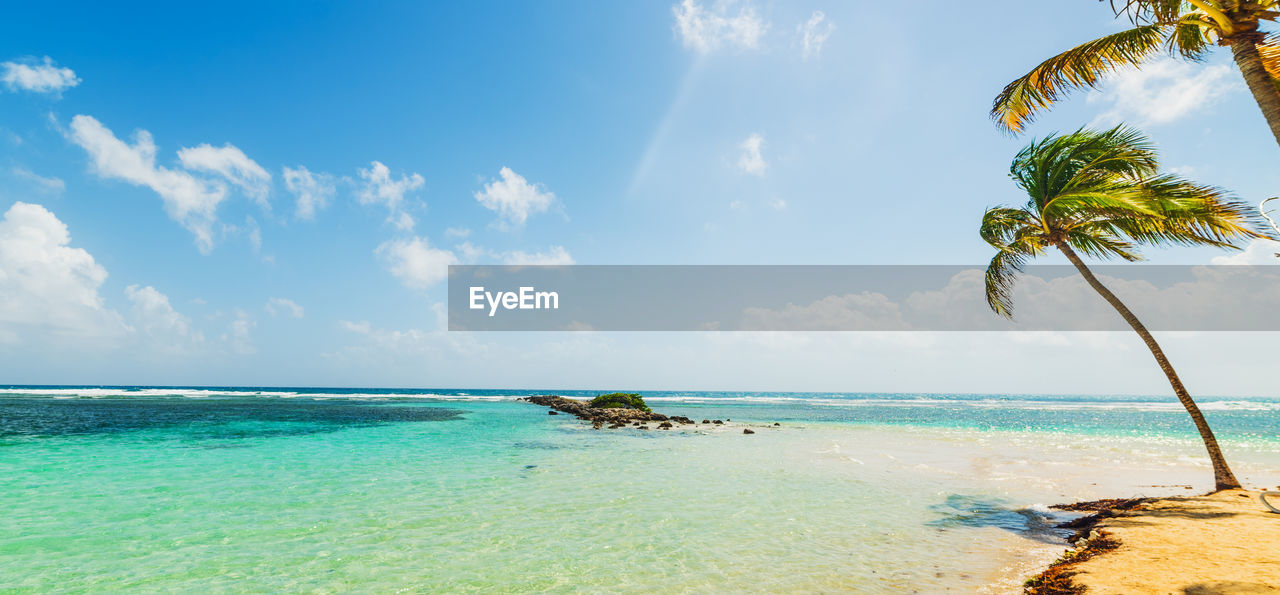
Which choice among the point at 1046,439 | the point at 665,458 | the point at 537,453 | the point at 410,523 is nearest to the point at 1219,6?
the point at 410,523

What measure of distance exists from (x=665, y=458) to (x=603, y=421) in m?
17.7

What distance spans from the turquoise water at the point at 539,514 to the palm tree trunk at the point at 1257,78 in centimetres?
646

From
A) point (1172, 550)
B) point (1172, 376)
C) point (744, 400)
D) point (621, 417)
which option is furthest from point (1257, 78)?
point (744, 400)

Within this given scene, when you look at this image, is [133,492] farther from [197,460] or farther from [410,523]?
[410,523]

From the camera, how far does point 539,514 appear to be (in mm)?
10711

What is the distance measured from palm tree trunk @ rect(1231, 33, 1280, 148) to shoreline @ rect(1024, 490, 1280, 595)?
5.24m

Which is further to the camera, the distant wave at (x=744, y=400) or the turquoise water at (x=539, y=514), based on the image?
the distant wave at (x=744, y=400)

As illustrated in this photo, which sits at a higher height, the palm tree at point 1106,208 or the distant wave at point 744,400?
the palm tree at point 1106,208

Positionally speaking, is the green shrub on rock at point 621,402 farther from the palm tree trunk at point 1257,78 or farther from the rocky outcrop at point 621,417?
the palm tree trunk at point 1257,78

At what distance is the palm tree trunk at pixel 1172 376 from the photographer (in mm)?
12016

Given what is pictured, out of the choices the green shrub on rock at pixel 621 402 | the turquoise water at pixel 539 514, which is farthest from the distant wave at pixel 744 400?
the turquoise water at pixel 539 514

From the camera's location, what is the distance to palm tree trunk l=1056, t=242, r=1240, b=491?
12016mm

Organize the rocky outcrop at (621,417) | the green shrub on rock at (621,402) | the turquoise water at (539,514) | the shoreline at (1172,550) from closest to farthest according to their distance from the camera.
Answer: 1. the shoreline at (1172,550)
2. the turquoise water at (539,514)
3. the rocky outcrop at (621,417)
4. the green shrub on rock at (621,402)

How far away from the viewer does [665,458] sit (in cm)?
1914
